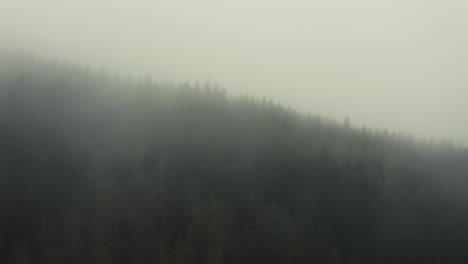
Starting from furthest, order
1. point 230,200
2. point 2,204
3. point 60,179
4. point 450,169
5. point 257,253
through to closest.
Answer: point 450,169
point 230,200
point 257,253
point 60,179
point 2,204

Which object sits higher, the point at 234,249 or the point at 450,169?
the point at 450,169

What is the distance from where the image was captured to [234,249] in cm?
1598

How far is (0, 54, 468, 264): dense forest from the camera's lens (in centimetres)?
1454

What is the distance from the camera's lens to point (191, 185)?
17219 millimetres

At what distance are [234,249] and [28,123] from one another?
21.1 feet

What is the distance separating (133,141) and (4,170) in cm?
431

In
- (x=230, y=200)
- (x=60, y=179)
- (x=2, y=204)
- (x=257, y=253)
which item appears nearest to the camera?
(x=2, y=204)

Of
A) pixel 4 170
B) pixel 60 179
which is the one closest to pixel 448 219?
pixel 60 179

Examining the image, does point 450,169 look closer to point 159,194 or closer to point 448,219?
point 448,219

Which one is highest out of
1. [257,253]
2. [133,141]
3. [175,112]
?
[175,112]

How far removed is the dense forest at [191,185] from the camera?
572 inches

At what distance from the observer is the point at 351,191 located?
2056 cm

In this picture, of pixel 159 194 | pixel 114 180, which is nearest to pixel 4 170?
pixel 114 180

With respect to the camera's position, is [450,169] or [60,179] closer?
[60,179]
